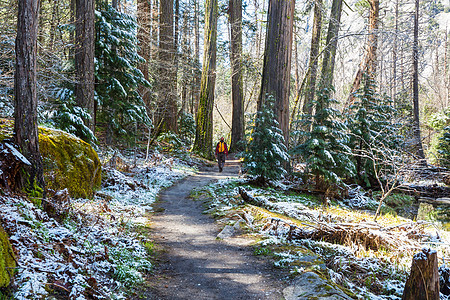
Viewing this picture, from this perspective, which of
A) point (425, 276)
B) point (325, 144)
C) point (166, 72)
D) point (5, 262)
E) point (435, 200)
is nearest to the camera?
point (5, 262)

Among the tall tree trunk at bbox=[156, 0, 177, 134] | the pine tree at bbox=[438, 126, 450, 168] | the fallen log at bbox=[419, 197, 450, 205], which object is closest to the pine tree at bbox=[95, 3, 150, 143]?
the tall tree trunk at bbox=[156, 0, 177, 134]

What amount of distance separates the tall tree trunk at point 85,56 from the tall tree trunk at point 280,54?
219 inches

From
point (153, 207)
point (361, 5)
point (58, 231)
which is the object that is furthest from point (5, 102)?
point (361, 5)

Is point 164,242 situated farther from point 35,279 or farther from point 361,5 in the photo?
point 361,5

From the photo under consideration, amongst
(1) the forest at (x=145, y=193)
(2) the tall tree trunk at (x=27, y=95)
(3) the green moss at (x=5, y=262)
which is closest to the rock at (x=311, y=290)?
(1) the forest at (x=145, y=193)

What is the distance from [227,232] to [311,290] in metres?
2.45

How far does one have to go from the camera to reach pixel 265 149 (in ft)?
29.6

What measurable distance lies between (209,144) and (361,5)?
1243cm

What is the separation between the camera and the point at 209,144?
17.8 m

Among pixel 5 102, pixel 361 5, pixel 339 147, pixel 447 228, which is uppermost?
A: pixel 361 5

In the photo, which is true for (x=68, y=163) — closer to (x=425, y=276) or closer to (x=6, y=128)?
(x=6, y=128)

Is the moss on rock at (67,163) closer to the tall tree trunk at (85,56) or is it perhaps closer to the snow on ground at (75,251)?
the snow on ground at (75,251)

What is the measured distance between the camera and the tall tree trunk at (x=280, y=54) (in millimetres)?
10242

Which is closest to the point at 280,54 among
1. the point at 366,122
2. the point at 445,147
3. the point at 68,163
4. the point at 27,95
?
the point at 366,122
